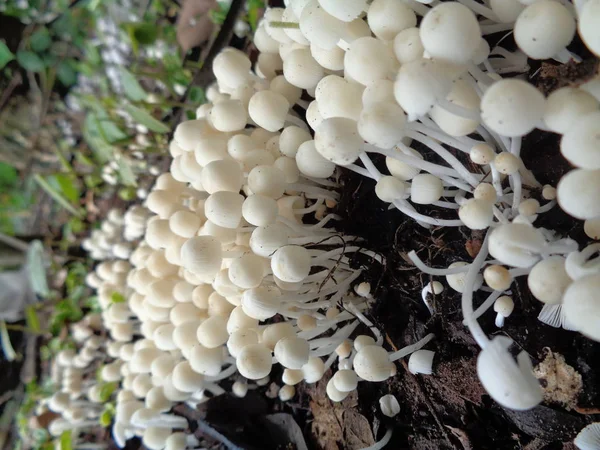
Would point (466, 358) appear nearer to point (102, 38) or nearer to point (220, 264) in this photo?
point (220, 264)

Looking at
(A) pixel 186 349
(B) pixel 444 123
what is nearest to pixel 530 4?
(B) pixel 444 123

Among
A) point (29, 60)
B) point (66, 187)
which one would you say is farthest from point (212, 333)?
point (29, 60)

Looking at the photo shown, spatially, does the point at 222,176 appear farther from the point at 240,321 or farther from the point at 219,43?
the point at 219,43

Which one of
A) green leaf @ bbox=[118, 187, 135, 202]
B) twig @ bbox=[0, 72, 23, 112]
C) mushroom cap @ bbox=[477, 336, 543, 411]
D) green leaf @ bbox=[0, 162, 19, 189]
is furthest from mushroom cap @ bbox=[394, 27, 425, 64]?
green leaf @ bbox=[0, 162, 19, 189]

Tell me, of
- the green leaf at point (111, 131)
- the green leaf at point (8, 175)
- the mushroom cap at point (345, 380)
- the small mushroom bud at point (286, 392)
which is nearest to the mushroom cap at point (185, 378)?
the small mushroom bud at point (286, 392)

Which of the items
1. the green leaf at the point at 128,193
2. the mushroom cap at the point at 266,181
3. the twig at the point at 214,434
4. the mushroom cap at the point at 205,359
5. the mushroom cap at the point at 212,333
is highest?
the mushroom cap at the point at 266,181

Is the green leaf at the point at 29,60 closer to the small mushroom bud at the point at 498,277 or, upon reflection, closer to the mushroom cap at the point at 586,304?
the small mushroom bud at the point at 498,277
